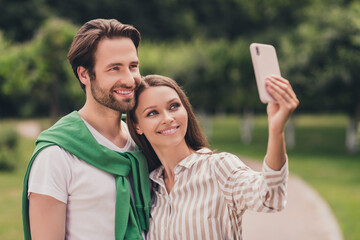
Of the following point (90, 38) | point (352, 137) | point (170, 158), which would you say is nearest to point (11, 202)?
point (170, 158)

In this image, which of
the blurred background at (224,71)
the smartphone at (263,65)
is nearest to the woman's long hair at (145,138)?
the smartphone at (263,65)

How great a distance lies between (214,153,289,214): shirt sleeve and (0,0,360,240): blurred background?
4817 millimetres

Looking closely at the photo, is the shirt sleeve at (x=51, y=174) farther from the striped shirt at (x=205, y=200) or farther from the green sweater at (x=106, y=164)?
the striped shirt at (x=205, y=200)

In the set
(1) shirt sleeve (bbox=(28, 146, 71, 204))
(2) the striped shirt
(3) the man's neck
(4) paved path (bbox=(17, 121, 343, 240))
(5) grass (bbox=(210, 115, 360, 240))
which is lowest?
(5) grass (bbox=(210, 115, 360, 240))

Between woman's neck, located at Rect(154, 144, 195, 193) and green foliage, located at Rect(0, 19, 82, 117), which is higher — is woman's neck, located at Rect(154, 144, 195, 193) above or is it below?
below

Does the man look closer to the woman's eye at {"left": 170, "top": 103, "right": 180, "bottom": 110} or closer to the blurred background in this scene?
the woman's eye at {"left": 170, "top": 103, "right": 180, "bottom": 110}

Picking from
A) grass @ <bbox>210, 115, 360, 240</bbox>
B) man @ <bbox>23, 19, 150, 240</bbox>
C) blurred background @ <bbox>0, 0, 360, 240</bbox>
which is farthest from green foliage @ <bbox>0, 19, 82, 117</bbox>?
man @ <bbox>23, 19, 150, 240</bbox>

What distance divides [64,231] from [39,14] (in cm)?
3068

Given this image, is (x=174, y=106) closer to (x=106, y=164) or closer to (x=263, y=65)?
(x=106, y=164)

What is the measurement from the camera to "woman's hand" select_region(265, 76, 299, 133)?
74.5 inches

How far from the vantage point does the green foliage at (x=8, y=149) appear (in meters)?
14.3

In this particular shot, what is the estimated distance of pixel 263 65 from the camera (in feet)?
6.43

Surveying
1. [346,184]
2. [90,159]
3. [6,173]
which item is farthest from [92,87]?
[6,173]

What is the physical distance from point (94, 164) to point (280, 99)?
103cm
